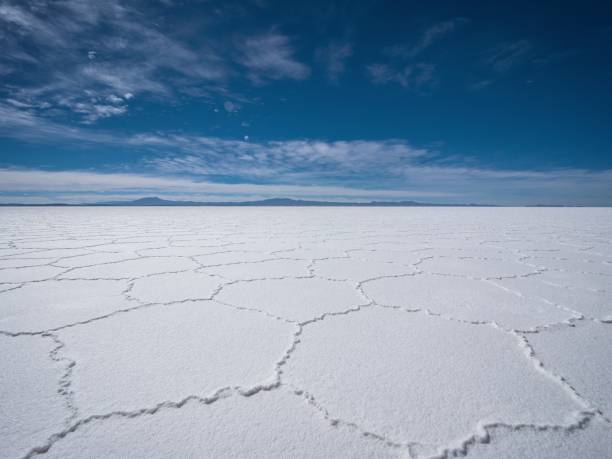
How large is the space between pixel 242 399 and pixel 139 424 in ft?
0.69

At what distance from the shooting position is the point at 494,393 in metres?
0.72

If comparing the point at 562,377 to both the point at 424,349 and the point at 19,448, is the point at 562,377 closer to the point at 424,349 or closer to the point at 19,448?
the point at 424,349

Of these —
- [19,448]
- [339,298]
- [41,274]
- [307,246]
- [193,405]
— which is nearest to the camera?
[19,448]

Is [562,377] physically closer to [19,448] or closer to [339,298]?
[339,298]

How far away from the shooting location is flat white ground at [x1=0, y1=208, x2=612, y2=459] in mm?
579

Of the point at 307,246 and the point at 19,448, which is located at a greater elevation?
the point at 19,448

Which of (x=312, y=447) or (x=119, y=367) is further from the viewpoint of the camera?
(x=119, y=367)

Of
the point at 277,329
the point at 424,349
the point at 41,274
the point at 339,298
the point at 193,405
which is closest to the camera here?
the point at 193,405

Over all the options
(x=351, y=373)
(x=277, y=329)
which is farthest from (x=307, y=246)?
(x=351, y=373)

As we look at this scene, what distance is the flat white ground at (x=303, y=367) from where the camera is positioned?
58 cm

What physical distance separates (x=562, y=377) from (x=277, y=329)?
83cm

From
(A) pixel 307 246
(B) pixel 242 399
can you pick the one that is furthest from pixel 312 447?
(A) pixel 307 246

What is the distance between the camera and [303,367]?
0.82 meters

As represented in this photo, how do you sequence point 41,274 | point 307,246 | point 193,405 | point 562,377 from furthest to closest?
1. point 307,246
2. point 41,274
3. point 562,377
4. point 193,405
